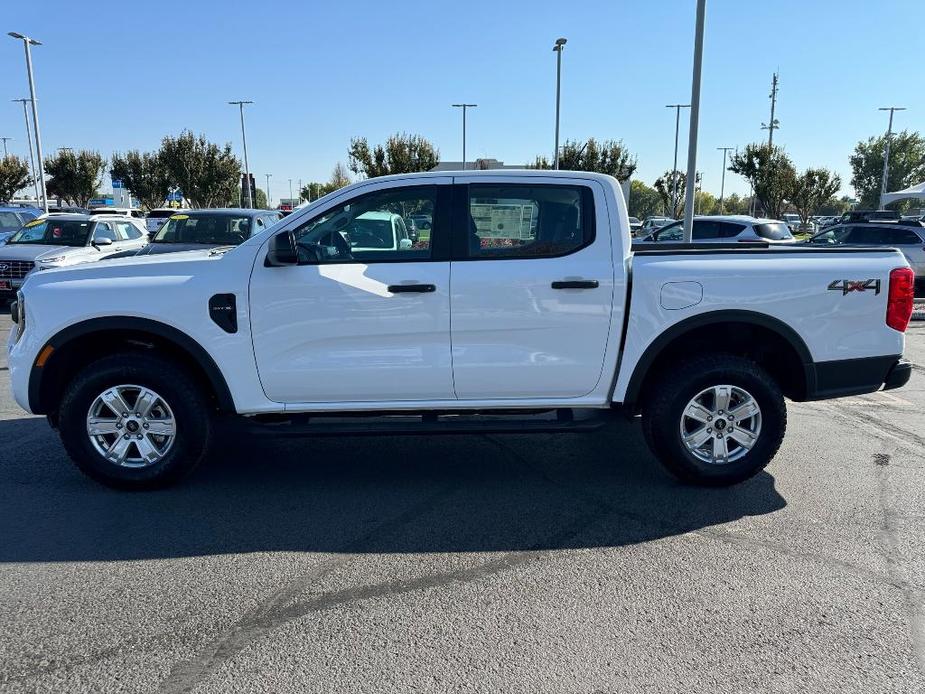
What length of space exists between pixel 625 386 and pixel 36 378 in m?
3.65

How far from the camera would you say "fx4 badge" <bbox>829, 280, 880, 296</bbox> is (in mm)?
4465

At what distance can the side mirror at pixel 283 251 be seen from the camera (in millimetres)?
4211

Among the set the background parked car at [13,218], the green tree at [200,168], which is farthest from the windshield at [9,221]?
the green tree at [200,168]

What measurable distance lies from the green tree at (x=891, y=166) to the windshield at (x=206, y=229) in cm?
6899

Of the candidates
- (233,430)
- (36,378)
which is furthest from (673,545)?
(36,378)

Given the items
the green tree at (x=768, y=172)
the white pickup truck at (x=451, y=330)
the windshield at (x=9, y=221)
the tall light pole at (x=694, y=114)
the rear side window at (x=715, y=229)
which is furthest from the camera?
the green tree at (x=768, y=172)

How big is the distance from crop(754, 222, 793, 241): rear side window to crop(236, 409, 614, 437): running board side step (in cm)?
1185

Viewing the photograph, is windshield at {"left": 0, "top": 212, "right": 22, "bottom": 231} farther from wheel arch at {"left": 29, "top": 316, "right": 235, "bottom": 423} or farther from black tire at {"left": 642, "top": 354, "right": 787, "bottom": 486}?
black tire at {"left": 642, "top": 354, "right": 787, "bottom": 486}

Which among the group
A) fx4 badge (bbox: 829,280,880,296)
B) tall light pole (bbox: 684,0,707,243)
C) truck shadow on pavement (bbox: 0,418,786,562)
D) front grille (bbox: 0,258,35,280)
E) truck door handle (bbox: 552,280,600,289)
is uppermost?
tall light pole (bbox: 684,0,707,243)

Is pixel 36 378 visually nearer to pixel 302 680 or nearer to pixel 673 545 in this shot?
pixel 302 680

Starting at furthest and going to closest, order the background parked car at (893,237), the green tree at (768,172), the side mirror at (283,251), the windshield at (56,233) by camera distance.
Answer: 1. the green tree at (768,172)
2. the background parked car at (893,237)
3. the windshield at (56,233)
4. the side mirror at (283,251)

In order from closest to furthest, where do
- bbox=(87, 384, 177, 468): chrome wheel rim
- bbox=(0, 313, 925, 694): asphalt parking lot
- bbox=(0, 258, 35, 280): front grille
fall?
1. bbox=(0, 313, 925, 694): asphalt parking lot
2. bbox=(87, 384, 177, 468): chrome wheel rim
3. bbox=(0, 258, 35, 280): front grille

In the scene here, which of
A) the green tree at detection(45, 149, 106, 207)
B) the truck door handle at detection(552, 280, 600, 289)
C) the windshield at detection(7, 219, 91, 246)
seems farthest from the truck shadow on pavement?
the green tree at detection(45, 149, 106, 207)

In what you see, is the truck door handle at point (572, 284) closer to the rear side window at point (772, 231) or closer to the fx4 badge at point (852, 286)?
the fx4 badge at point (852, 286)
